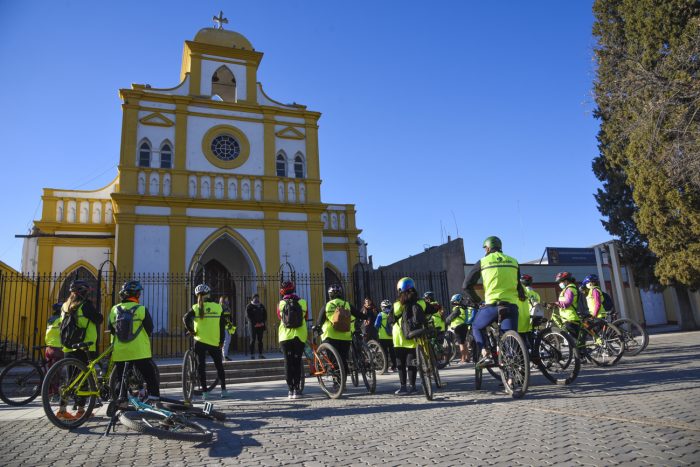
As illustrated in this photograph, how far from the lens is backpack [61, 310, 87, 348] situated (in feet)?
20.6

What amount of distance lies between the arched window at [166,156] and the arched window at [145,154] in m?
0.50

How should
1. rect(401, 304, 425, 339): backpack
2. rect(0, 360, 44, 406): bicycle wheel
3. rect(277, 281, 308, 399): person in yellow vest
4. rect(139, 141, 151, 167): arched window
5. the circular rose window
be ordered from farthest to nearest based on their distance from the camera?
1. the circular rose window
2. rect(139, 141, 151, 167): arched window
3. rect(0, 360, 44, 406): bicycle wheel
4. rect(277, 281, 308, 399): person in yellow vest
5. rect(401, 304, 425, 339): backpack

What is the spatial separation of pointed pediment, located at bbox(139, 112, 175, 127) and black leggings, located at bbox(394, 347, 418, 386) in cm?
1658

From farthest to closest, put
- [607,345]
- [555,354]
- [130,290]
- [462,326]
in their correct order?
[462,326] → [607,345] → [555,354] → [130,290]

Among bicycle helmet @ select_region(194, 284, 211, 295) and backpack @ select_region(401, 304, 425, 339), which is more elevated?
bicycle helmet @ select_region(194, 284, 211, 295)

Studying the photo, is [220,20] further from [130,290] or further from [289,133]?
[130,290]

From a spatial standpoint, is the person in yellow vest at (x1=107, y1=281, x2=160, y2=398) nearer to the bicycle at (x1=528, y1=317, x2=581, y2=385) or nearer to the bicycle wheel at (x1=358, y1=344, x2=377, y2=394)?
the bicycle wheel at (x1=358, y1=344, x2=377, y2=394)

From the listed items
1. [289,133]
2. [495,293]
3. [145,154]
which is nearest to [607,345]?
[495,293]

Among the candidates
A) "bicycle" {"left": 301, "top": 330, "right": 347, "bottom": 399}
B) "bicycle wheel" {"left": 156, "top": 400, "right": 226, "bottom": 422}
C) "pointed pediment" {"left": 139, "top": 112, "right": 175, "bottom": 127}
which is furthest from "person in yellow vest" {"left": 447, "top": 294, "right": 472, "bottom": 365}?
"pointed pediment" {"left": 139, "top": 112, "right": 175, "bottom": 127}

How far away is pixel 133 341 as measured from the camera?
5.73m

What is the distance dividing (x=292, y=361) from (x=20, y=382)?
477cm

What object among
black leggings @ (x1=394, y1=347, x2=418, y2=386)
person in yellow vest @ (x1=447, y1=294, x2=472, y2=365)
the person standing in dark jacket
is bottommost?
black leggings @ (x1=394, y1=347, x2=418, y2=386)

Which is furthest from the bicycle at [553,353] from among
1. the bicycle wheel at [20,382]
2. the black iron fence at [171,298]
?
the black iron fence at [171,298]

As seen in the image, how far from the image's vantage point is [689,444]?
339 cm
